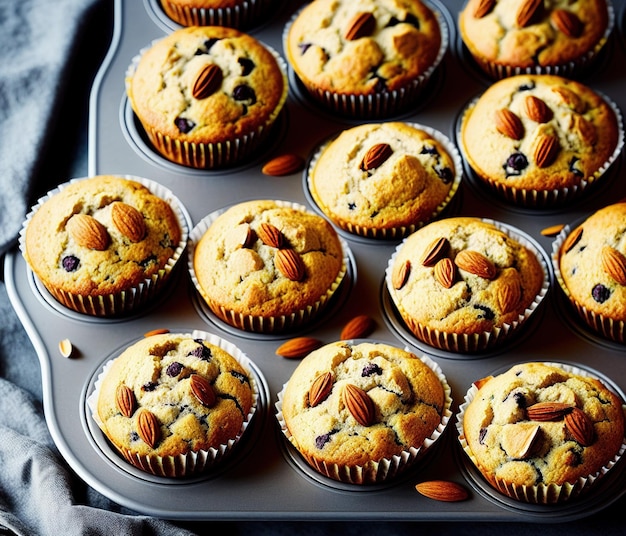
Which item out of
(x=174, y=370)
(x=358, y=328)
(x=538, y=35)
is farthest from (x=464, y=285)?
(x=538, y=35)

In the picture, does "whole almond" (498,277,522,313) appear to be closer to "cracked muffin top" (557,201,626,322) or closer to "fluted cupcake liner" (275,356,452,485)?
"cracked muffin top" (557,201,626,322)

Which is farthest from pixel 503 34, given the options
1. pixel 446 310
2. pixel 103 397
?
pixel 103 397

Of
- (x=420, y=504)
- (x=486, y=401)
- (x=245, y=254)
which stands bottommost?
(x=420, y=504)

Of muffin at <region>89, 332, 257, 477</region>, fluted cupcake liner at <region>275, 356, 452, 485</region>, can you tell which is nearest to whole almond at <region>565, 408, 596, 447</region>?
fluted cupcake liner at <region>275, 356, 452, 485</region>

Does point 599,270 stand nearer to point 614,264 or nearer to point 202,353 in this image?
point 614,264

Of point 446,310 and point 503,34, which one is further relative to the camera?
point 503,34

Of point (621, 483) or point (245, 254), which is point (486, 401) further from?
point (245, 254)

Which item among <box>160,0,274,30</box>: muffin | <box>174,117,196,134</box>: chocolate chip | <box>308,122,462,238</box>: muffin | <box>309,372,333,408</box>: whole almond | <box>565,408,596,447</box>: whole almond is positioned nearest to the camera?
<box>565,408,596,447</box>: whole almond
